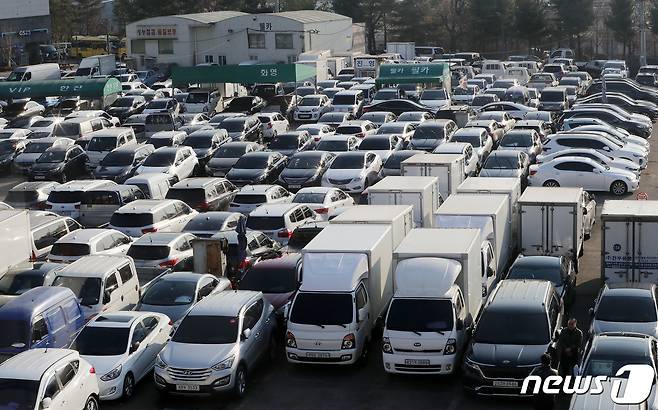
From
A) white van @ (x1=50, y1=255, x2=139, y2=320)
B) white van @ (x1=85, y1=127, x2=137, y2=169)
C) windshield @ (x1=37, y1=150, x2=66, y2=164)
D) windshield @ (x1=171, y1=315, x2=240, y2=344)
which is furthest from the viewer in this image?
white van @ (x1=85, y1=127, x2=137, y2=169)

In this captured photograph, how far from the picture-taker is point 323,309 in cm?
A: 1648

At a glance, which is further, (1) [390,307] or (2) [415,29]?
(2) [415,29]

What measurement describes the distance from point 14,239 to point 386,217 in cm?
798

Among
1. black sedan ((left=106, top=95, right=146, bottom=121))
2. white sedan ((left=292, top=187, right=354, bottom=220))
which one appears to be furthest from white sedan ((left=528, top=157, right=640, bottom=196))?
black sedan ((left=106, top=95, right=146, bottom=121))

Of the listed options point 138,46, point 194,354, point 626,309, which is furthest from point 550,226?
point 138,46

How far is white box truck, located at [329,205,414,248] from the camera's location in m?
19.1

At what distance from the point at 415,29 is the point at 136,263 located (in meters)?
65.6

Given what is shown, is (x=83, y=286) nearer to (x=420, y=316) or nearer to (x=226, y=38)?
(x=420, y=316)

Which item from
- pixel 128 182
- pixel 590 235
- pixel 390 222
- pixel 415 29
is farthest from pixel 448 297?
pixel 415 29

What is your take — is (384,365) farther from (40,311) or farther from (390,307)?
(40,311)

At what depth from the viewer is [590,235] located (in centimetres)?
2520

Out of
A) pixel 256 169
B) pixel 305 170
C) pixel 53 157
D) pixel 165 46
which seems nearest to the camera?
pixel 305 170

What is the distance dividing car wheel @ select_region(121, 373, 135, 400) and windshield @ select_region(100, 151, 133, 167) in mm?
18322

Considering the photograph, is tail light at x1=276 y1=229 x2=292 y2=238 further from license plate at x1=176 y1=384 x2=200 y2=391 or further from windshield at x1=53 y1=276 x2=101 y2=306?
license plate at x1=176 y1=384 x2=200 y2=391
